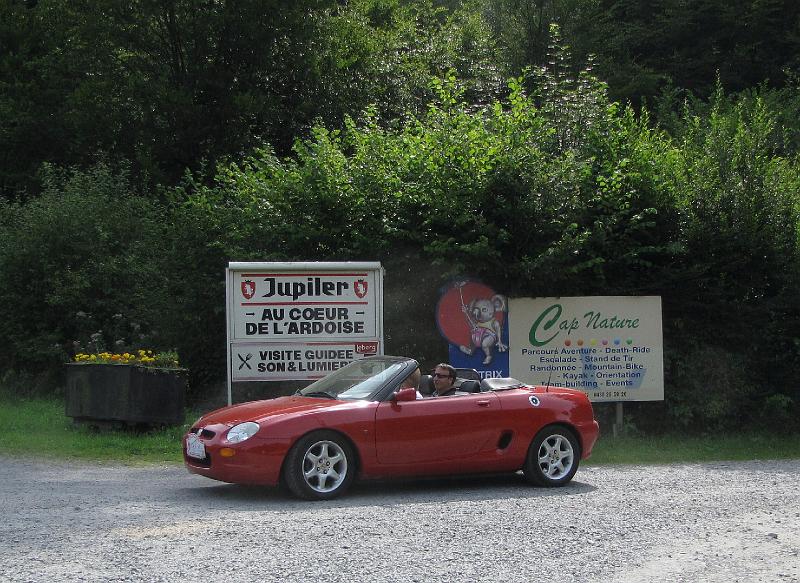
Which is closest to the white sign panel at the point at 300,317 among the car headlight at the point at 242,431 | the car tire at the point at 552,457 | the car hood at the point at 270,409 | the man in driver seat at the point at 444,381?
the man in driver seat at the point at 444,381

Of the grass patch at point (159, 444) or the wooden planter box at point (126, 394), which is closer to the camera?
the grass patch at point (159, 444)

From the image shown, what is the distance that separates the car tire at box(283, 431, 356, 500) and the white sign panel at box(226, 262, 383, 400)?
15.9 feet

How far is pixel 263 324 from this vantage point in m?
14.7

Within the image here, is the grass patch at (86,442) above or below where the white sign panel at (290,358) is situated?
below

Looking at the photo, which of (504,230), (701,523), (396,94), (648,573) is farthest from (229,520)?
(396,94)

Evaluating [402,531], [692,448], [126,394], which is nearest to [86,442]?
[126,394]

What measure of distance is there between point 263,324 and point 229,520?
251 inches

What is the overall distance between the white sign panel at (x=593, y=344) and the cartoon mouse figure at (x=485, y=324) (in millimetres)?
192

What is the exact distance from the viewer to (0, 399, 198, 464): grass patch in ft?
42.9

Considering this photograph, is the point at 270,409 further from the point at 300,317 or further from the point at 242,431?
the point at 300,317

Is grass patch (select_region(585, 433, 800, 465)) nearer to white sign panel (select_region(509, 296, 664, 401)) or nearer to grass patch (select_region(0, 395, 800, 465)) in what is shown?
grass patch (select_region(0, 395, 800, 465))

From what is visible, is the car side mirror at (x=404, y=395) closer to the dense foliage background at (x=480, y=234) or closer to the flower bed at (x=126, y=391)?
the flower bed at (x=126, y=391)

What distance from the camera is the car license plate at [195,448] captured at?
9883mm

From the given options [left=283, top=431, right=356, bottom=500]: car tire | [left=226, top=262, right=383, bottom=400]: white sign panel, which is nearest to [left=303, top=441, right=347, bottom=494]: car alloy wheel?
[left=283, top=431, right=356, bottom=500]: car tire
